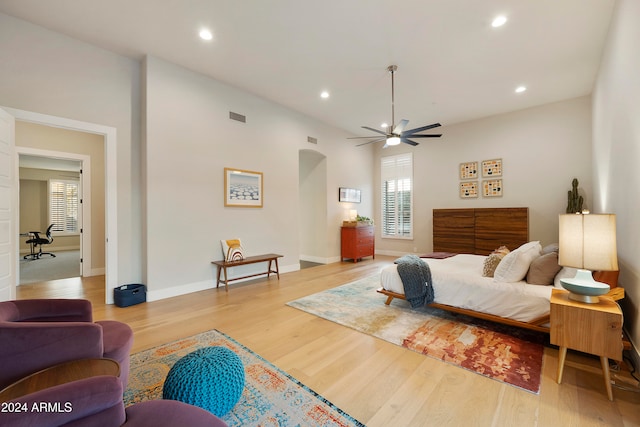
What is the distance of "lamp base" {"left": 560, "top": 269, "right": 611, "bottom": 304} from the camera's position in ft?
6.23

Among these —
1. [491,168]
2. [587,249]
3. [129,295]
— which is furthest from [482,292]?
[491,168]

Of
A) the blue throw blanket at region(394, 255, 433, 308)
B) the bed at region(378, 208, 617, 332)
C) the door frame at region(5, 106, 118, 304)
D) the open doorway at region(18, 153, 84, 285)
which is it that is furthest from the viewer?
the open doorway at region(18, 153, 84, 285)

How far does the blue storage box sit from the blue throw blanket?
3.65 m

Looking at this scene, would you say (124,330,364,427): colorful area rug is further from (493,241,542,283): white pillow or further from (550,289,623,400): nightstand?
(493,241,542,283): white pillow

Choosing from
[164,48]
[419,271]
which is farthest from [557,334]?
[164,48]

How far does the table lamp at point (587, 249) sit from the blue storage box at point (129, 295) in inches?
190

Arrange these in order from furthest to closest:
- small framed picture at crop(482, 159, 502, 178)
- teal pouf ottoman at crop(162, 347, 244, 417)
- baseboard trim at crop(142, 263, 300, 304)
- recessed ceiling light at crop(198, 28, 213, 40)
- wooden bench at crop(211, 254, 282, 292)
A: small framed picture at crop(482, 159, 502, 178), wooden bench at crop(211, 254, 282, 292), baseboard trim at crop(142, 263, 300, 304), recessed ceiling light at crop(198, 28, 213, 40), teal pouf ottoman at crop(162, 347, 244, 417)

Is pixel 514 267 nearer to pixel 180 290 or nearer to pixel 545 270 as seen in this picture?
pixel 545 270

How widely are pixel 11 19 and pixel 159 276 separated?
357cm

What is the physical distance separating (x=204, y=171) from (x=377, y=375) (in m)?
3.95

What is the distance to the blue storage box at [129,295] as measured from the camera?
360 centimetres

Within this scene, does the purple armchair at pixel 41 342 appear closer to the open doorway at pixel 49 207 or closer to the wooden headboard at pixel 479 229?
the wooden headboard at pixel 479 229

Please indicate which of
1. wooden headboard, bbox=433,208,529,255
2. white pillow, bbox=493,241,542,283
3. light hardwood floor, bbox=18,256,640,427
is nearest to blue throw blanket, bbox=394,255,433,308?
white pillow, bbox=493,241,542,283

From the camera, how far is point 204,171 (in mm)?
4496
